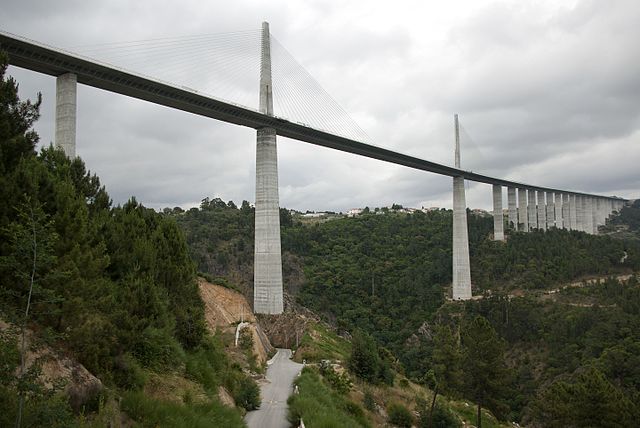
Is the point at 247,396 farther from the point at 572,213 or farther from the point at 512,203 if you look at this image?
the point at 572,213

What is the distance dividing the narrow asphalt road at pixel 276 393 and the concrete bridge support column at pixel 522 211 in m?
59.5

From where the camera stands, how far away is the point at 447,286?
59562 millimetres

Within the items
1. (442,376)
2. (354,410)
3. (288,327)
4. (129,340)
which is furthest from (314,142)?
(129,340)

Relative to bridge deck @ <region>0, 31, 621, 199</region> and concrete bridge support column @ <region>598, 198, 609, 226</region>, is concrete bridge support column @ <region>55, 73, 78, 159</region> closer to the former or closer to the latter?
bridge deck @ <region>0, 31, 621, 199</region>

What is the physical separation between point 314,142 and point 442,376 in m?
20.3

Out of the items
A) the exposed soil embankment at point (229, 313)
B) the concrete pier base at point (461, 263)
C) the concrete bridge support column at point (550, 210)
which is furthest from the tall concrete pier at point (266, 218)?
the concrete bridge support column at point (550, 210)

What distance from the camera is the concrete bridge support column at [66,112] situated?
66.5 ft

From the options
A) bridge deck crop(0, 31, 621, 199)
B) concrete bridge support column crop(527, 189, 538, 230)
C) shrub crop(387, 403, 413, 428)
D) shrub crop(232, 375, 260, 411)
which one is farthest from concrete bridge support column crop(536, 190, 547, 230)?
shrub crop(232, 375, 260, 411)

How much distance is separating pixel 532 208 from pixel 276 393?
75.2 m

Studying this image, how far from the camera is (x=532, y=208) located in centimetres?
8206

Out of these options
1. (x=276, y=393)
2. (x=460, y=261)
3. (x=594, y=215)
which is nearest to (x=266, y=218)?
(x=276, y=393)

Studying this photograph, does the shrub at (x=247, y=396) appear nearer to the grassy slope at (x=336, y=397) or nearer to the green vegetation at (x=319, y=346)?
the grassy slope at (x=336, y=397)

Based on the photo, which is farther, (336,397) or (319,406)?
(336,397)

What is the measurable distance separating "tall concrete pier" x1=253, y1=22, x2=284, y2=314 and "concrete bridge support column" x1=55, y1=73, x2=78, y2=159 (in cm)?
1212
